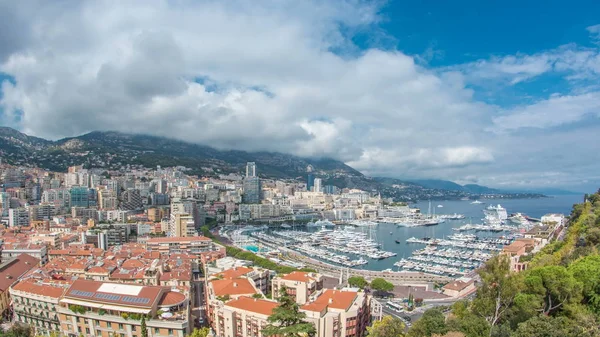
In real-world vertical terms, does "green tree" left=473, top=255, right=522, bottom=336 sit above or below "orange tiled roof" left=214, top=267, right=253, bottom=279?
above

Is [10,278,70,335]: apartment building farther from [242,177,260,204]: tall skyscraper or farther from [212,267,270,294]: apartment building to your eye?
[242,177,260,204]: tall skyscraper

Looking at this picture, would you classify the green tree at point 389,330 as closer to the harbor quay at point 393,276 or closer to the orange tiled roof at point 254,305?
the orange tiled roof at point 254,305

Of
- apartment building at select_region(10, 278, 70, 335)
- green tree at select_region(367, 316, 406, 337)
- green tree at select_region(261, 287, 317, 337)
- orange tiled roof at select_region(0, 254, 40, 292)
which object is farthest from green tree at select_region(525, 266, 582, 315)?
orange tiled roof at select_region(0, 254, 40, 292)

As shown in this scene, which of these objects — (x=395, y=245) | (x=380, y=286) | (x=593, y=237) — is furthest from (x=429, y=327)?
(x=395, y=245)

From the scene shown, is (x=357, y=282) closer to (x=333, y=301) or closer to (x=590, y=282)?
(x=333, y=301)

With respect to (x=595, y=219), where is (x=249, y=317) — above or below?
below

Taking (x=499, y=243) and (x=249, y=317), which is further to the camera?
(x=499, y=243)

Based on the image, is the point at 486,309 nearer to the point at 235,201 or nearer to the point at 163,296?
the point at 163,296

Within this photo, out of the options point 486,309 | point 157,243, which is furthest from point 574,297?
point 157,243
